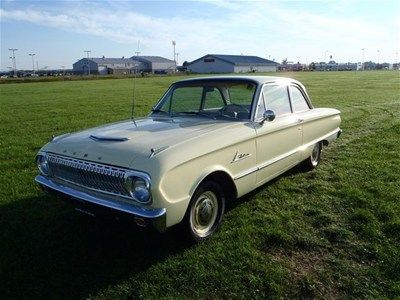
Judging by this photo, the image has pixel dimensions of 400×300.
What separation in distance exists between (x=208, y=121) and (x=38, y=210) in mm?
2408

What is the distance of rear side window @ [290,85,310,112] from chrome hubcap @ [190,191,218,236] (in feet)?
7.80

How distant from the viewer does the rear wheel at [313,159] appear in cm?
633

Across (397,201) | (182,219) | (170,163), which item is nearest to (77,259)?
(182,219)

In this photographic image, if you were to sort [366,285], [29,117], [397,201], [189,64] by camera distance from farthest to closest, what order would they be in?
[189,64]
[29,117]
[397,201]
[366,285]

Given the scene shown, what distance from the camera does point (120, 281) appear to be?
3.31m

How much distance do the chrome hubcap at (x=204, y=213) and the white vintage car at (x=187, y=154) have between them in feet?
0.03

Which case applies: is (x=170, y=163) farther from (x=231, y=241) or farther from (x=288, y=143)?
(x=288, y=143)

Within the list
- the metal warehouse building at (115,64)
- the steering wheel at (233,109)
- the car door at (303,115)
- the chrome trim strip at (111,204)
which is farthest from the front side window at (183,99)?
the metal warehouse building at (115,64)

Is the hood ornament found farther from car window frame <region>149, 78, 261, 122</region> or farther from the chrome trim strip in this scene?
car window frame <region>149, 78, 261, 122</region>

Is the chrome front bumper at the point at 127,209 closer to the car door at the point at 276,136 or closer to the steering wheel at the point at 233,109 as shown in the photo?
the car door at the point at 276,136

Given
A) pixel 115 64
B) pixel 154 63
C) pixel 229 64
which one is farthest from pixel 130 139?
pixel 154 63

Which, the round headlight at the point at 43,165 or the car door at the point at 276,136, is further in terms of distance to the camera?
the car door at the point at 276,136

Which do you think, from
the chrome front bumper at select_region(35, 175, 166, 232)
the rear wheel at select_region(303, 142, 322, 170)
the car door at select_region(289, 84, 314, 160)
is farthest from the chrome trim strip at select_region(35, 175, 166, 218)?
the rear wheel at select_region(303, 142, 322, 170)

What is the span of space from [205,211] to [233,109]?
148 cm
